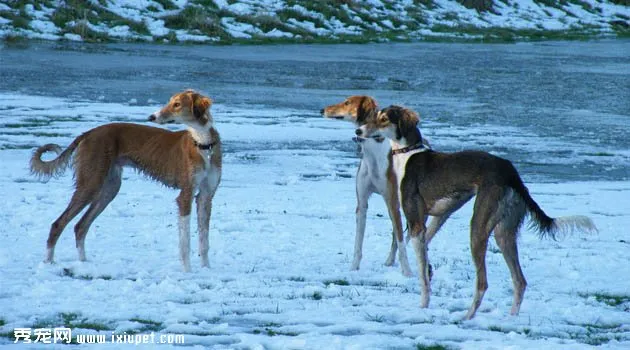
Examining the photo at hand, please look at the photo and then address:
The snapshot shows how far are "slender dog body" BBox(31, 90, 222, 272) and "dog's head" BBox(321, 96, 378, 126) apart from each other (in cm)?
114

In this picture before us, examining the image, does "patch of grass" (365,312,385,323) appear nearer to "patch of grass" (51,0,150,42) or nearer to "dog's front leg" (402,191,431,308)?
"dog's front leg" (402,191,431,308)

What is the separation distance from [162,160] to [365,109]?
5.87 ft


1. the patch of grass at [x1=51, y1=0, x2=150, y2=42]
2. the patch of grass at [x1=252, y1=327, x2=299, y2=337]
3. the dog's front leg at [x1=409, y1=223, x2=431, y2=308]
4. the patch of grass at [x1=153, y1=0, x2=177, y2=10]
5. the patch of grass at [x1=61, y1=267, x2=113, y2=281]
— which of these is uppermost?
the patch of grass at [x1=153, y1=0, x2=177, y2=10]

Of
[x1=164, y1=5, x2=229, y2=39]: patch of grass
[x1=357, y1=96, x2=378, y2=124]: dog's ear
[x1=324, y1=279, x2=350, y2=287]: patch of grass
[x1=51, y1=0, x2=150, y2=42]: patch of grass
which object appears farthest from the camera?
[x1=164, y1=5, x2=229, y2=39]: patch of grass

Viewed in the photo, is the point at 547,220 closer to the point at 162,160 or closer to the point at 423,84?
the point at 162,160

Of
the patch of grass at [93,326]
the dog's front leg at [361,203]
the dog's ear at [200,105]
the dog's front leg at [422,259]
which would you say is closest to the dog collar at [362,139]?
the dog's front leg at [361,203]

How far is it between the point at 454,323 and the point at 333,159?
7.94 meters

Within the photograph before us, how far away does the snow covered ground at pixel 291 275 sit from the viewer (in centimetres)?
688

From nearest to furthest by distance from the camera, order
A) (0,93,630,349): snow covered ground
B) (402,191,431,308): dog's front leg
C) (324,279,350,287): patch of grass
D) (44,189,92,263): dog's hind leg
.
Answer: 1. (0,93,630,349): snow covered ground
2. (402,191,431,308): dog's front leg
3. (324,279,350,287): patch of grass
4. (44,189,92,263): dog's hind leg

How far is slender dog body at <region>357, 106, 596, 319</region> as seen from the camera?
746 centimetres

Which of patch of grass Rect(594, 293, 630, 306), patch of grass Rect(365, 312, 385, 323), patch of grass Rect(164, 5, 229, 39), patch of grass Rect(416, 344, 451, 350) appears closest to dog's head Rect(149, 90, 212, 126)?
patch of grass Rect(365, 312, 385, 323)

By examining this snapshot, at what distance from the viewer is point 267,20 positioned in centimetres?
3541

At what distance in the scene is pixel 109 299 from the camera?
24.7ft

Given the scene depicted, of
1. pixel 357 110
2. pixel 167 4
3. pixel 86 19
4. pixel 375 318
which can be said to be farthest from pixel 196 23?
pixel 375 318
